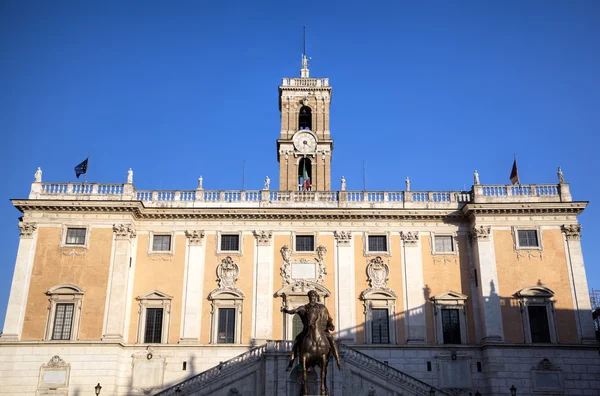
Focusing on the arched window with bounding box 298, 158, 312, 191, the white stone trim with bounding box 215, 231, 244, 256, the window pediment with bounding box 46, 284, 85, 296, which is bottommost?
the window pediment with bounding box 46, 284, 85, 296

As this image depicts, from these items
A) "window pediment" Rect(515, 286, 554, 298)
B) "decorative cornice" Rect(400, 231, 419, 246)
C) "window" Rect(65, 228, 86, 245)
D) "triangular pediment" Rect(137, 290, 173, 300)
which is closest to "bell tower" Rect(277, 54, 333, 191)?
"decorative cornice" Rect(400, 231, 419, 246)

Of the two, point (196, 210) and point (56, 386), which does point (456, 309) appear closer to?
point (196, 210)

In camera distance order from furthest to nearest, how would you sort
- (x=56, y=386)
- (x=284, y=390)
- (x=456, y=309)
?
(x=456, y=309)
(x=56, y=386)
(x=284, y=390)

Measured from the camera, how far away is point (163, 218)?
39.1 metres

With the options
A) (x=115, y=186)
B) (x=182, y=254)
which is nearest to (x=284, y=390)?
(x=182, y=254)

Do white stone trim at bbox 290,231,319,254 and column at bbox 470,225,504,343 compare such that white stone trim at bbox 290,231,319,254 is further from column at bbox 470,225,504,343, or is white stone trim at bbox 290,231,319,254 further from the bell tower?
column at bbox 470,225,504,343

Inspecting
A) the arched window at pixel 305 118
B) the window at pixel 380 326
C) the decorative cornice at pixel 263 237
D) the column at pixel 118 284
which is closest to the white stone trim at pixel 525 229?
the window at pixel 380 326

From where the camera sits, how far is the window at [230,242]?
38.7m

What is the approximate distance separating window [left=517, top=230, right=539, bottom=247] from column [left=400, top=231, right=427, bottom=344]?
5.97 metres

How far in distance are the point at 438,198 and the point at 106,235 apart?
2032cm

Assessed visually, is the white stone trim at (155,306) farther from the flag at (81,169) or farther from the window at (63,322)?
the flag at (81,169)

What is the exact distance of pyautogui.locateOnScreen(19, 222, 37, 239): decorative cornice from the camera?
37.6m

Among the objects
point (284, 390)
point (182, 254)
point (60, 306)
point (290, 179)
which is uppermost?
point (290, 179)

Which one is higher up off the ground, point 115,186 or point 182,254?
point 115,186
